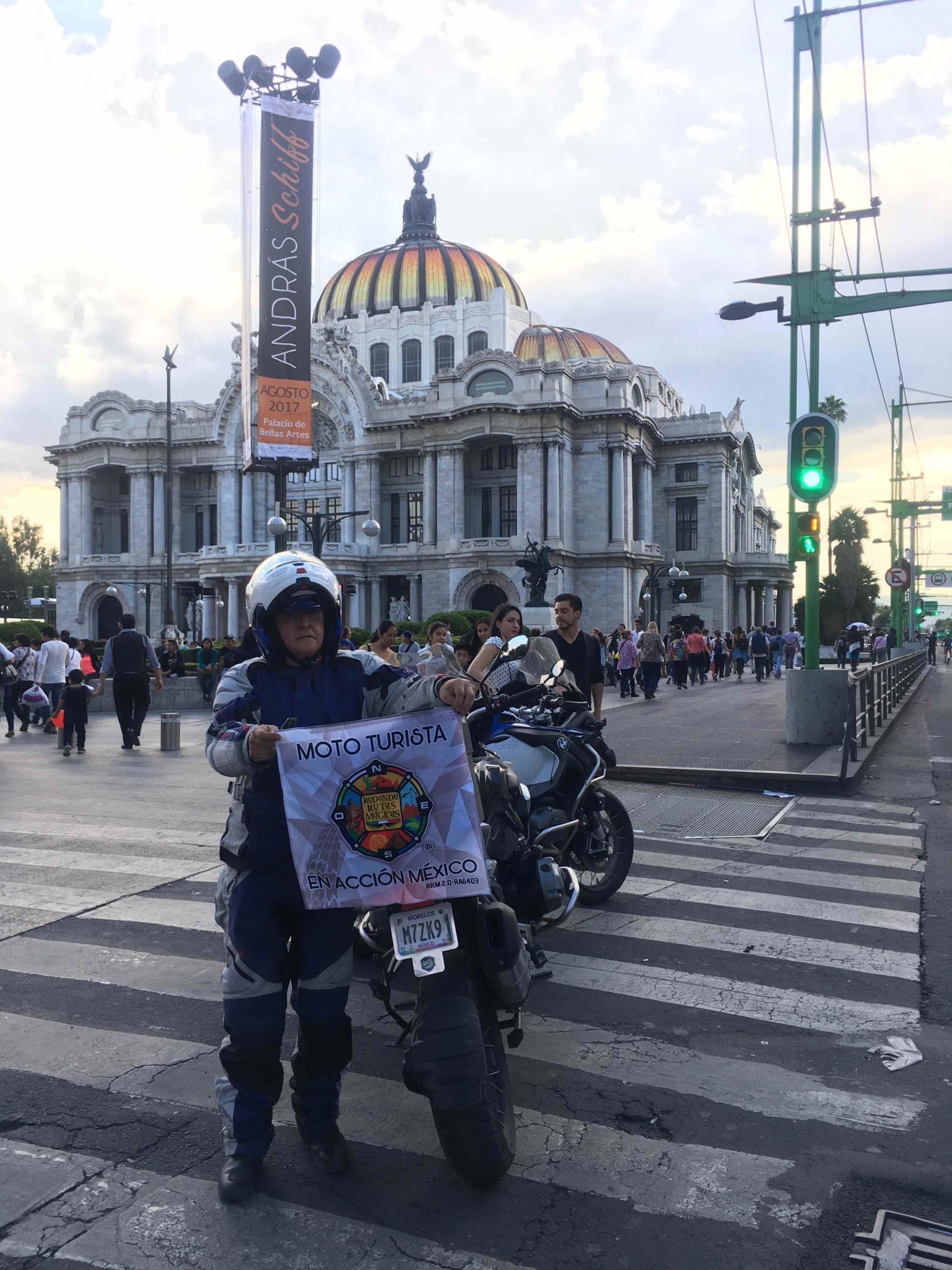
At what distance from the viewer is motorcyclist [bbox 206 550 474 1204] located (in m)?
3.18

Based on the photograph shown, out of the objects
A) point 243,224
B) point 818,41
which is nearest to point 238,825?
point 818,41

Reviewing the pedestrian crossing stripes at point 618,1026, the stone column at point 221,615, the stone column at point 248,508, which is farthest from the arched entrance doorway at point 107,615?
the pedestrian crossing stripes at point 618,1026

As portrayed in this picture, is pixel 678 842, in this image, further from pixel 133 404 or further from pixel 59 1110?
pixel 133 404

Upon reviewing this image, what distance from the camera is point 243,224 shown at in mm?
34062

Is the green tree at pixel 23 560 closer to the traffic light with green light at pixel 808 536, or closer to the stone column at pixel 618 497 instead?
the stone column at pixel 618 497

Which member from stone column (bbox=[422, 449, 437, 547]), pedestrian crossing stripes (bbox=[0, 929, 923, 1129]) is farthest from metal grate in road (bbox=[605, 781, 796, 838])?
stone column (bbox=[422, 449, 437, 547])

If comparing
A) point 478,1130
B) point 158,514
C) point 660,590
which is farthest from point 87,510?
point 478,1130

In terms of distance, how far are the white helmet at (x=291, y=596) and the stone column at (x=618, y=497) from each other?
61.6 m

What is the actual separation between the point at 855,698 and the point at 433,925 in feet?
32.7

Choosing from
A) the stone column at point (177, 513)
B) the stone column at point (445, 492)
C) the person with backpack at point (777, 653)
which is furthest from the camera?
the stone column at point (177, 513)

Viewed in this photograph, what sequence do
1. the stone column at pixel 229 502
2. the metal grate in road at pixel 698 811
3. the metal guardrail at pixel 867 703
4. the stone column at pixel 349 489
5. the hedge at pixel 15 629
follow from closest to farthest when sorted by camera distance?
the metal grate in road at pixel 698 811 < the metal guardrail at pixel 867 703 < the hedge at pixel 15 629 < the stone column at pixel 349 489 < the stone column at pixel 229 502

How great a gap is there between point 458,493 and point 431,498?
1.71 metres

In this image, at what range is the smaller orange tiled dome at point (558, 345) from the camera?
7362 centimetres

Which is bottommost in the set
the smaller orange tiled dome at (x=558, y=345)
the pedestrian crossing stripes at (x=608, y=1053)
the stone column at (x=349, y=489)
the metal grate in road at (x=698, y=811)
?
the pedestrian crossing stripes at (x=608, y=1053)
